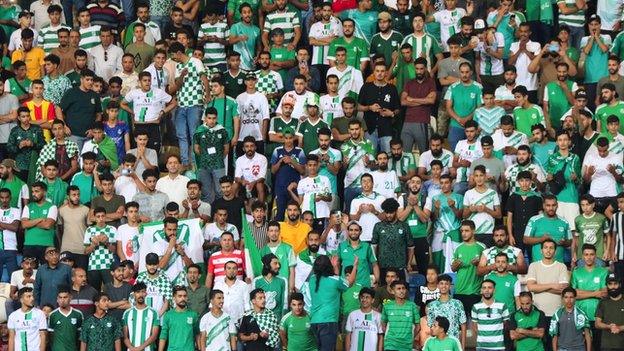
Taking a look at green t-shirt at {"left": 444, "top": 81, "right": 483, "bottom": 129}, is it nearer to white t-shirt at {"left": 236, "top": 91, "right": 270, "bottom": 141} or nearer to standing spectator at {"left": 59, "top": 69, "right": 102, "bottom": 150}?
white t-shirt at {"left": 236, "top": 91, "right": 270, "bottom": 141}

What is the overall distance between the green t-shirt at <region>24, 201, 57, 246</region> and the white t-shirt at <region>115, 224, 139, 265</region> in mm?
1144

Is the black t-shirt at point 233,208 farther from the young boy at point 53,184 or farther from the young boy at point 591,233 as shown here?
the young boy at point 591,233

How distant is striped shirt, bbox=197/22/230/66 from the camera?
Answer: 31.9 metres

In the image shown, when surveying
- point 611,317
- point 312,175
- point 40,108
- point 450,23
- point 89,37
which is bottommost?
point 611,317

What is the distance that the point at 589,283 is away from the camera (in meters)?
26.4

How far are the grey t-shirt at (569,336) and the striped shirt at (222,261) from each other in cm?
452

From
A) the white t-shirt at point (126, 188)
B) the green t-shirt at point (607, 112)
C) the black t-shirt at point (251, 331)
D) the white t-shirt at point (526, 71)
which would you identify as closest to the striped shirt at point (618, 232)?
the green t-shirt at point (607, 112)

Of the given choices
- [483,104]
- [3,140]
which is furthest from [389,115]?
[3,140]

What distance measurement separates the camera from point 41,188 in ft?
92.7

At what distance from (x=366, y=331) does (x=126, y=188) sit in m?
4.65

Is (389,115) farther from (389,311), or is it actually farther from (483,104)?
(389,311)

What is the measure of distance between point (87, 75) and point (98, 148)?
1.41 meters

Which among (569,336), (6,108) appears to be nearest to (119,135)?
(6,108)

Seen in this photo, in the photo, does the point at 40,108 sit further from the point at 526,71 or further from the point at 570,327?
the point at 570,327
